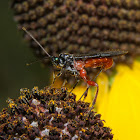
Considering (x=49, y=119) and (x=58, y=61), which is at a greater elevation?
(x=58, y=61)

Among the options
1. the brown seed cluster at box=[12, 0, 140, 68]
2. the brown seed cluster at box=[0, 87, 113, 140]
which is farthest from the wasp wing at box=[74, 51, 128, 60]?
the brown seed cluster at box=[12, 0, 140, 68]

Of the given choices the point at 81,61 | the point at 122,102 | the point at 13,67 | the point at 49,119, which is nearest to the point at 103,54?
the point at 81,61

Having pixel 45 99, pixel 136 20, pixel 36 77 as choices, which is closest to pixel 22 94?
pixel 45 99

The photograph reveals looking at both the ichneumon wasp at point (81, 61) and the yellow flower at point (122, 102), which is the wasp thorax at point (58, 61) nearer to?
the ichneumon wasp at point (81, 61)

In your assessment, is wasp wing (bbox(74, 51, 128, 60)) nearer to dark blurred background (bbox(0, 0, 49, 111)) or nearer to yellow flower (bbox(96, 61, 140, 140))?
yellow flower (bbox(96, 61, 140, 140))

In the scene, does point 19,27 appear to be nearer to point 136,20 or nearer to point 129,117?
point 136,20

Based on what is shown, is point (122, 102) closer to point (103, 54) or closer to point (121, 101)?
point (121, 101)
